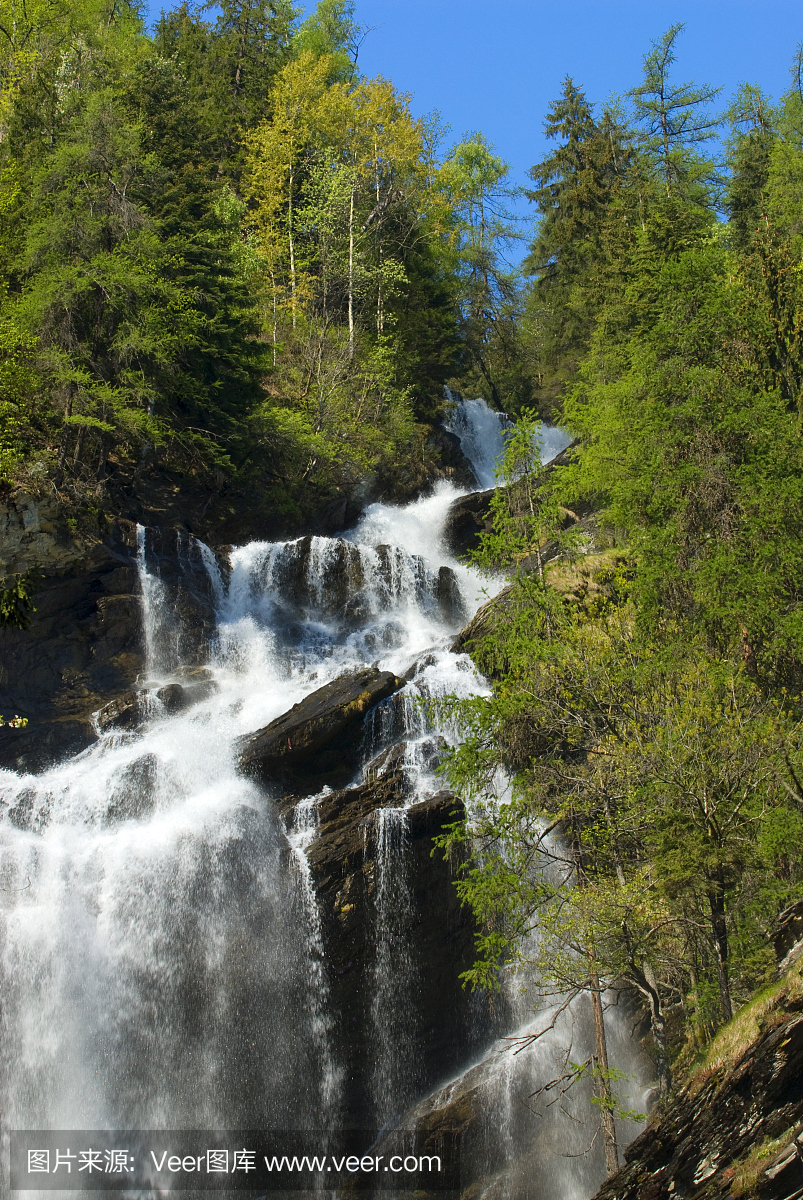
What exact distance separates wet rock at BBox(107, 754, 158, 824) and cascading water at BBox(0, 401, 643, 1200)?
33 mm

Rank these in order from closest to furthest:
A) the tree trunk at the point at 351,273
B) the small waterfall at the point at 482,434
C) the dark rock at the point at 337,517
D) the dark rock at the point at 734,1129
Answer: the dark rock at the point at 734,1129 → the dark rock at the point at 337,517 → the tree trunk at the point at 351,273 → the small waterfall at the point at 482,434

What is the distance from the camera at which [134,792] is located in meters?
17.4

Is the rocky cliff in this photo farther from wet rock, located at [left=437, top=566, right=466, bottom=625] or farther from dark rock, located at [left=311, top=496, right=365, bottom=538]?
dark rock, located at [left=311, top=496, right=365, bottom=538]

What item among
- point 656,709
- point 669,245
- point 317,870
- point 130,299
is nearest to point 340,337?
point 130,299

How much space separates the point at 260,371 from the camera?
87.8 feet

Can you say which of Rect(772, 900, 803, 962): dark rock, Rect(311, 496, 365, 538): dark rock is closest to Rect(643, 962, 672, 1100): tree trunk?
Rect(772, 900, 803, 962): dark rock

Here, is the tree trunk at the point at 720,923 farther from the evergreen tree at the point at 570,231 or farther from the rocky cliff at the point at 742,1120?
the evergreen tree at the point at 570,231

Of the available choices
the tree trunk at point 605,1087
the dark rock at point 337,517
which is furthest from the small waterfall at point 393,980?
the dark rock at point 337,517

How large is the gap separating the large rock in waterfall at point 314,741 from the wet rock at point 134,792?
1861 mm

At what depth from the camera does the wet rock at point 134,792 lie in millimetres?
17078

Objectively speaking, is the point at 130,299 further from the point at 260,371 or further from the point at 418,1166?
the point at 418,1166

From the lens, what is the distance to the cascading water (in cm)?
1435

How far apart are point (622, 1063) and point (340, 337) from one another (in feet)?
83.2

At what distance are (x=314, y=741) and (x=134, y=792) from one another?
3.68 meters
